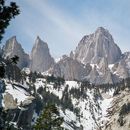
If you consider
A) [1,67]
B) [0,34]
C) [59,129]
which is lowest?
[59,129]

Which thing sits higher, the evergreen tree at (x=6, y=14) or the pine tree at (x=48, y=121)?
the evergreen tree at (x=6, y=14)

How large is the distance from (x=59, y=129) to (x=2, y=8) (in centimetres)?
2691

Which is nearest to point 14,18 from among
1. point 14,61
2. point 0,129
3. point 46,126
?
point 14,61

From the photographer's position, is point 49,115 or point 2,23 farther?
point 49,115

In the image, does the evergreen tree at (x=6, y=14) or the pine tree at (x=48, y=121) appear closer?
the evergreen tree at (x=6, y=14)

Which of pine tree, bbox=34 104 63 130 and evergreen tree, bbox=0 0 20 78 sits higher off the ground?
evergreen tree, bbox=0 0 20 78

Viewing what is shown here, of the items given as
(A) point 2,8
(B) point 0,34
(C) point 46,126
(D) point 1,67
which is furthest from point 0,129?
(C) point 46,126

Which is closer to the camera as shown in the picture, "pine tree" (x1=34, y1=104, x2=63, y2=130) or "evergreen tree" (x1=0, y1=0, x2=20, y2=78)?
"evergreen tree" (x1=0, y1=0, x2=20, y2=78)

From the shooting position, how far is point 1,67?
2955 centimetres

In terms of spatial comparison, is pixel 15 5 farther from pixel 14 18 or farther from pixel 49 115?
pixel 49 115

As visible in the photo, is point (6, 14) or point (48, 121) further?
point (48, 121)

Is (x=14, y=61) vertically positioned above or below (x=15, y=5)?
below

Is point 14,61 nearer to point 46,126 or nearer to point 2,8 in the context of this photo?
point 2,8

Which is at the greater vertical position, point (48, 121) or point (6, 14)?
point (6, 14)
